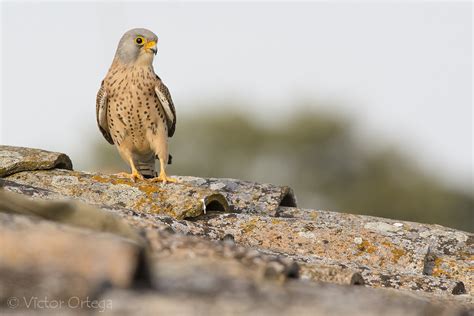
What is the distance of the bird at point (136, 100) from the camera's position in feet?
27.2

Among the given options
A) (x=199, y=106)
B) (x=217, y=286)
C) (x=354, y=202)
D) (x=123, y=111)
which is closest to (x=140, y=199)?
(x=123, y=111)

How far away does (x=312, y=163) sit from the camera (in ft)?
104

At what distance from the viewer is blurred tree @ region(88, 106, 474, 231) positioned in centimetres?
2966

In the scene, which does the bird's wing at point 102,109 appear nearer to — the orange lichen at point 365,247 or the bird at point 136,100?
the bird at point 136,100

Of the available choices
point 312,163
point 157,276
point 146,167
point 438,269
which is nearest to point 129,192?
point 438,269

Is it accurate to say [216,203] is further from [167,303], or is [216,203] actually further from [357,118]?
[357,118]

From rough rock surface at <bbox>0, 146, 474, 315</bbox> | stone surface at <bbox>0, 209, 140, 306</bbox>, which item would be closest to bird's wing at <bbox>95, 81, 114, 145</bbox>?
rough rock surface at <bbox>0, 146, 474, 315</bbox>

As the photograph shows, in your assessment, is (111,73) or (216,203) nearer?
(216,203)

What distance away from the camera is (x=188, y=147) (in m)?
30.9

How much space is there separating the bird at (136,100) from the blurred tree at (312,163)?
20.1m

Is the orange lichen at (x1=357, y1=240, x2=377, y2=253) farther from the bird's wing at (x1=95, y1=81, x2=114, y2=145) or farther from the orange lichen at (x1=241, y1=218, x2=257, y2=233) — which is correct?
the bird's wing at (x1=95, y1=81, x2=114, y2=145)

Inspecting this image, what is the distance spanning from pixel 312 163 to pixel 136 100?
23.5m

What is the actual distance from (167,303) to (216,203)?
3792 millimetres

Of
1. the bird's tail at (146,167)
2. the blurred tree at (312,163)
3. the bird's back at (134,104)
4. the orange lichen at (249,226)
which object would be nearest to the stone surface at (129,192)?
the orange lichen at (249,226)
